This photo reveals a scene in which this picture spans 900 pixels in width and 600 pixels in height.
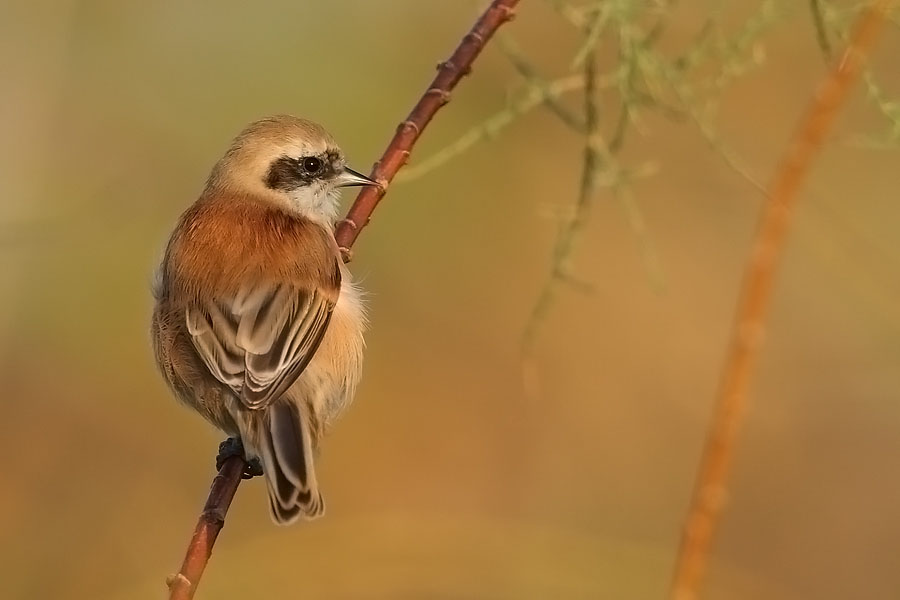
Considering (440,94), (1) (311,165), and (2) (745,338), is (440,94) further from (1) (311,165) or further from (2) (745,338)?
(2) (745,338)

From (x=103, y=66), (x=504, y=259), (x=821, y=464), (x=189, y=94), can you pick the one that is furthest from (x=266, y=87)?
(x=821, y=464)

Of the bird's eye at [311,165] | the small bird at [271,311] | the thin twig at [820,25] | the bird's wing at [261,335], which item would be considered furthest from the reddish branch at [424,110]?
the bird's eye at [311,165]

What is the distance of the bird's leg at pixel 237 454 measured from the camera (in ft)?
→ 11.8

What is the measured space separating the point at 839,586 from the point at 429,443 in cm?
252

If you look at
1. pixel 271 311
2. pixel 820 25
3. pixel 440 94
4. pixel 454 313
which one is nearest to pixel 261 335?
pixel 271 311

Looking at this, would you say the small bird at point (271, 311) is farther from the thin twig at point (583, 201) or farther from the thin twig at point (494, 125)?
the thin twig at point (583, 201)

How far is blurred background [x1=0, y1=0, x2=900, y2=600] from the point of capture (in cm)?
660

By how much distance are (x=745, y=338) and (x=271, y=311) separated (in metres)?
2.37

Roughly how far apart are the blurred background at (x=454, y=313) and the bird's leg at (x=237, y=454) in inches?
76.3

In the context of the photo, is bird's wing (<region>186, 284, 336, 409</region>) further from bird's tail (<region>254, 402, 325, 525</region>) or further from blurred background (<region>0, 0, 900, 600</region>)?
blurred background (<region>0, 0, 900, 600</region>)

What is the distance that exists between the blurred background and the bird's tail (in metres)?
2.16

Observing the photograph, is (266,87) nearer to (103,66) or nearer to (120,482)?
(103,66)

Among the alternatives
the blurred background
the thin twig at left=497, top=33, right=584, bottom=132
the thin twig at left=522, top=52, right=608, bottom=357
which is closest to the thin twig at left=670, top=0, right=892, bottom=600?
the thin twig at left=522, top=52, right=608, bottom=357

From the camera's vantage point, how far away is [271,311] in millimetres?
3850
